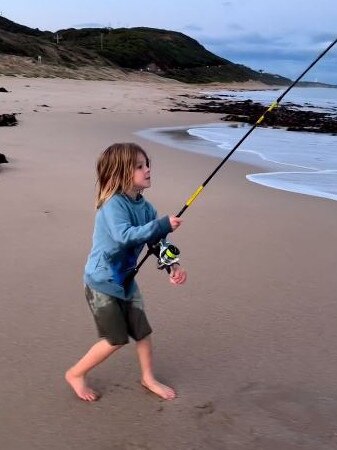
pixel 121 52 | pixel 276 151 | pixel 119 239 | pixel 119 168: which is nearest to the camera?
pixel 119 239

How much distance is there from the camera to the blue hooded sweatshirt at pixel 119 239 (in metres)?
2.27

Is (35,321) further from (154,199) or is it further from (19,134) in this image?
(19,134)

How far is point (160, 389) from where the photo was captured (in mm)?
2480

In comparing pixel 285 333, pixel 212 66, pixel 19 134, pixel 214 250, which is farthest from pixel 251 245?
pixel 212 66

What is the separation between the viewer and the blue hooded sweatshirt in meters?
2.27

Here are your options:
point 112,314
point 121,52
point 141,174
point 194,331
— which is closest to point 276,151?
point 194,331

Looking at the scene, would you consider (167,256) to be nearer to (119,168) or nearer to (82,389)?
(119,168)

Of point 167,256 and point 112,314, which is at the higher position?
point 167,256

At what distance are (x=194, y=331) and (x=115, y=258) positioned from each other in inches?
32.5

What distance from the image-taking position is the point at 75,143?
9.81m

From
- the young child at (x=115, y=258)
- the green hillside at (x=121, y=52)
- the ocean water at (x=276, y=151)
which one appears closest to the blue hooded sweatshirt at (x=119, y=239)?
the young child at (x=115, y=258)

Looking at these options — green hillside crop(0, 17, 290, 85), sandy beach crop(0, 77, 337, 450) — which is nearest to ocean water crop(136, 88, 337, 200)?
sandy beach crop(0, 77, 337, 450)

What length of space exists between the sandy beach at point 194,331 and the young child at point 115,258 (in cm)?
19

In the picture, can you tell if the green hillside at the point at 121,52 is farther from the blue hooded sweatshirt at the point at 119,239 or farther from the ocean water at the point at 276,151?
the blue hooded sweatshirt at the point at 119,239
